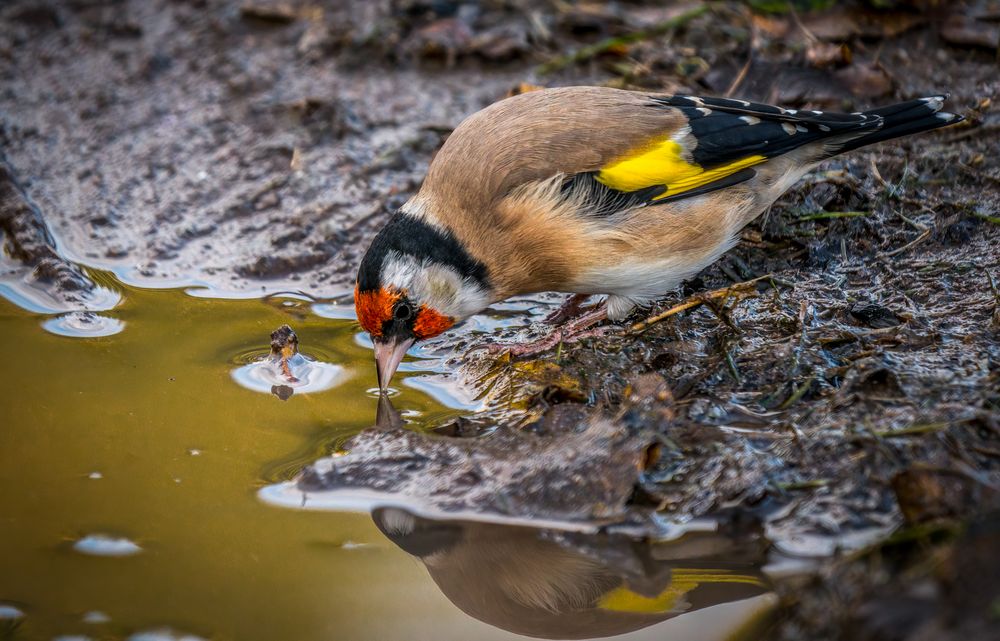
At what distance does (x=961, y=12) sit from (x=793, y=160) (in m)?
2.41

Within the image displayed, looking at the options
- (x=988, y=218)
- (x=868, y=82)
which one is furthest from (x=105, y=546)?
(x=868, y=82)

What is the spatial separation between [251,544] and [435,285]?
1.52m

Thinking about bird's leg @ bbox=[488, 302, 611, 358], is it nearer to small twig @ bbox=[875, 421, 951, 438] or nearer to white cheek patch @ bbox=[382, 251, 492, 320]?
white cheek patch @ bbox=[382, 251, 492, 320]

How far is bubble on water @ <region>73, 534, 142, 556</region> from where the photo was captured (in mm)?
3420

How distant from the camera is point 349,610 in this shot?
3188 mm

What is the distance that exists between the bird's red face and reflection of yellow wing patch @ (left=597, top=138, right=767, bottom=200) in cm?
102

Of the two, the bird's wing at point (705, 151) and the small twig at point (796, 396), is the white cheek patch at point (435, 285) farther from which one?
the small twig at point (796, 396)

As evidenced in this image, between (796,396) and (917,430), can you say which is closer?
(917,430)

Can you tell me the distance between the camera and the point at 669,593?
10.3ft

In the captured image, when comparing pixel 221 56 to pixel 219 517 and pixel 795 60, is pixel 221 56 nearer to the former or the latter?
pixel 795 60

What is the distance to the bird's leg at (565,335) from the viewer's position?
181 inches

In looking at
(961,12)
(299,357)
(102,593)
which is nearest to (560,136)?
(299,357)

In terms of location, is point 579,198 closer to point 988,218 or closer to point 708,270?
point 708,270

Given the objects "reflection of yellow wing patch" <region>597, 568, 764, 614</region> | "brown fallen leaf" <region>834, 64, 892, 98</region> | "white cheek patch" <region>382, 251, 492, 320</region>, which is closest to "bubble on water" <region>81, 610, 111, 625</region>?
"reflection of yellow wing patch" <region>597, 568, 764, 614</region>
